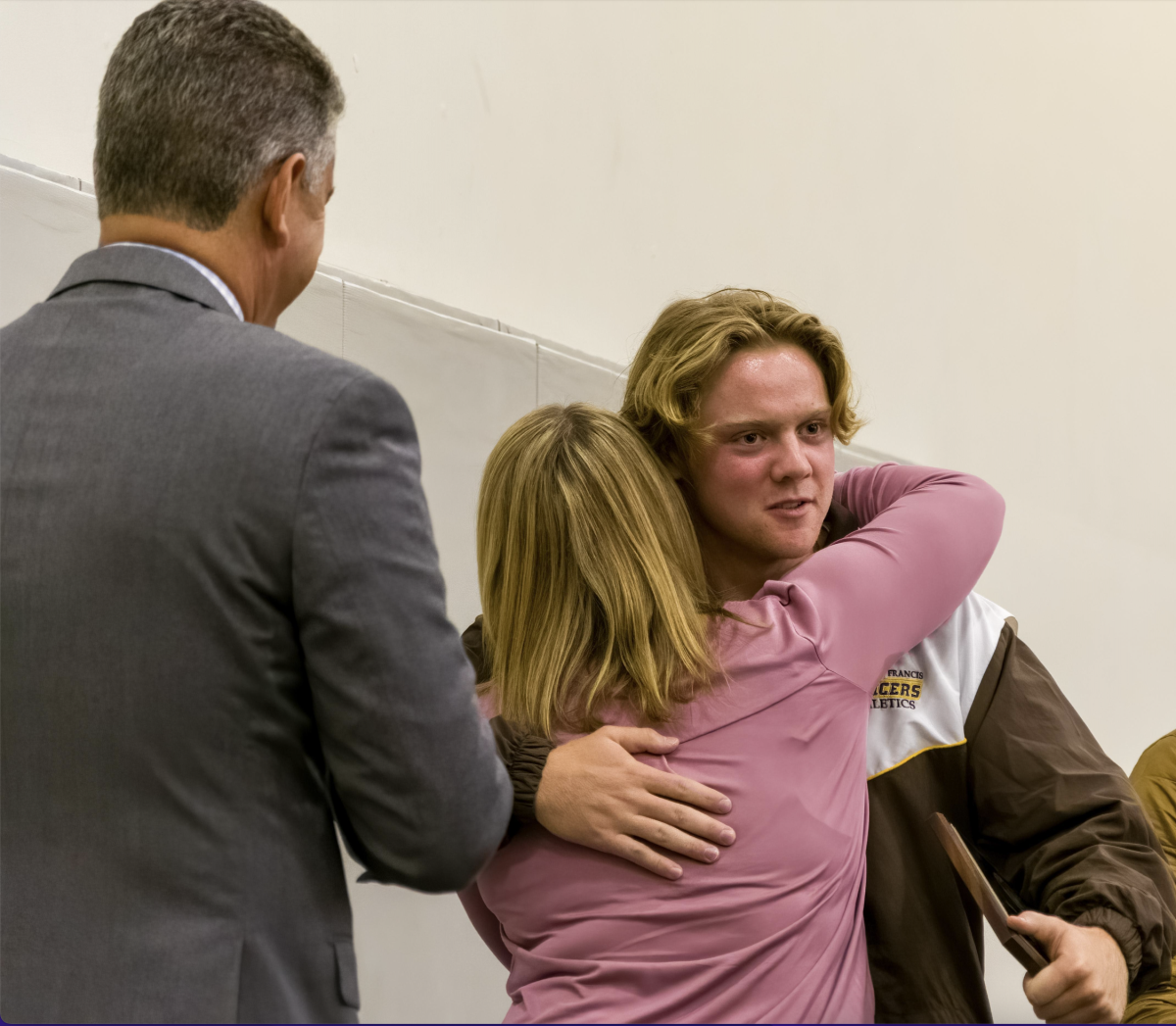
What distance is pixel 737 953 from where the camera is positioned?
1218mm

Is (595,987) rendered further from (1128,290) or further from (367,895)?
(1128,290)

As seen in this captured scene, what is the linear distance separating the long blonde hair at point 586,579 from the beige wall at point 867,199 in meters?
1.19

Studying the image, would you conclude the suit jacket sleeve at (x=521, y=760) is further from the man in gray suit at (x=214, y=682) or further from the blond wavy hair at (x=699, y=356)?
the blond wavy hair at (x=699, y=356)

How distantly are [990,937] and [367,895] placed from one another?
9.19 ft

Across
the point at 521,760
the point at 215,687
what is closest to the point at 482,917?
the point at 521,760

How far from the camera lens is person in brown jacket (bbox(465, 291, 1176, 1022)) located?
1260 millimetres

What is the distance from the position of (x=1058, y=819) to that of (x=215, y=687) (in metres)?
1.00

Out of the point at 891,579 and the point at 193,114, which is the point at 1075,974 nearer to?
the point at 891,579

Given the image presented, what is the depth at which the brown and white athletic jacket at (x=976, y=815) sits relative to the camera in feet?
4.46

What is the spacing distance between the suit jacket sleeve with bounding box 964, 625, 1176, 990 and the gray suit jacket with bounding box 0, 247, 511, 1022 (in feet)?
2.42

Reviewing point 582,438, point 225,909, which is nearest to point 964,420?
point 582,438

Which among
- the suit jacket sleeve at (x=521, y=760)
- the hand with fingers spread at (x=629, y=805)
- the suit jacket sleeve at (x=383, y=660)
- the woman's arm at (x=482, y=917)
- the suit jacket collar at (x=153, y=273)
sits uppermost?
the suit jacket collar at (x=153, y=273)

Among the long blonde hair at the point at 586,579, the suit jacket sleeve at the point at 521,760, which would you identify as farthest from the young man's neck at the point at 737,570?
the suit jacket sleeve at the point at 521,760

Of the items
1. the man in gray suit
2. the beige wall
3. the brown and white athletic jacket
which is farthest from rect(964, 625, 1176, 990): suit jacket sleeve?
the beige wall
